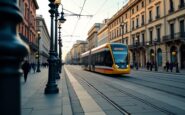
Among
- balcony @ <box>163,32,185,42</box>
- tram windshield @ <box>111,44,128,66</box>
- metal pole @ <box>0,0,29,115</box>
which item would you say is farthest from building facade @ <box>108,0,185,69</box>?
metal pole @ <box>0,0,29,115</box>

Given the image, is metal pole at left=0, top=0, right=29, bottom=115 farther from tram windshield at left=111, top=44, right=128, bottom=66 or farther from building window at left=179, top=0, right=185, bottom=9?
building window at left=179, top=0, right=185, bottom=9

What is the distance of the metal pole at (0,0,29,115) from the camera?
1.00 meters

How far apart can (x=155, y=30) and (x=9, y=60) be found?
45363 millimetres

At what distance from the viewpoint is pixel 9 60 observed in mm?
1037

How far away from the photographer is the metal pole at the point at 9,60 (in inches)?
39.2

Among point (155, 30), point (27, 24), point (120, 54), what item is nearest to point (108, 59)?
point (120, 54)

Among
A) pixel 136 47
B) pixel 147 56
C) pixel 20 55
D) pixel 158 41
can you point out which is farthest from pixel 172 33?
pixel 20 55

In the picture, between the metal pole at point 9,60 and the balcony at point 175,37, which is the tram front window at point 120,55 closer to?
the balcony at point 175,37

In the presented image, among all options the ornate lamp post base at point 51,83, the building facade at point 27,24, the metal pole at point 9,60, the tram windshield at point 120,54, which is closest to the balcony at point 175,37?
the tram windshield at point 120,54

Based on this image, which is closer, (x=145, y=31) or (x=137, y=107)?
(x=137, y=107)

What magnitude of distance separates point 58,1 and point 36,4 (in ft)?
167

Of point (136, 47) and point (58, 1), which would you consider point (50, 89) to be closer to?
point (58, 1)

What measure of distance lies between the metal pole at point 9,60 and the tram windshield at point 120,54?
1962 centimetres

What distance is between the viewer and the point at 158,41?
140ft
